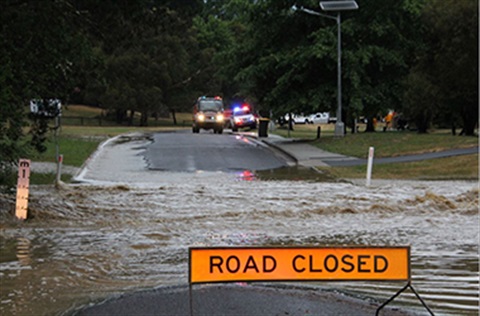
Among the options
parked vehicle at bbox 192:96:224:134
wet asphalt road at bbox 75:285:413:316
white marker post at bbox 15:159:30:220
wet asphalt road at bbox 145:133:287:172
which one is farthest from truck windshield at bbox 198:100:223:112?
wet asphalt road at bbox 75:285:413:316

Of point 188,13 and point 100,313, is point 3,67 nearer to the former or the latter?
point 188,13

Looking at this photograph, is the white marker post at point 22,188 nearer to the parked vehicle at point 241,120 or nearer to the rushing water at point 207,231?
the rushing water at point 207,231

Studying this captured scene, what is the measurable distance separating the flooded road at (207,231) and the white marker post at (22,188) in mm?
273

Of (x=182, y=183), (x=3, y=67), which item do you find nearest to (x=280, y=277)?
(x=3, y=67)

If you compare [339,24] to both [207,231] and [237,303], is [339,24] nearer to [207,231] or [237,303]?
[207,231]

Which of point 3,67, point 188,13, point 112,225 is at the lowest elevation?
point 112,225

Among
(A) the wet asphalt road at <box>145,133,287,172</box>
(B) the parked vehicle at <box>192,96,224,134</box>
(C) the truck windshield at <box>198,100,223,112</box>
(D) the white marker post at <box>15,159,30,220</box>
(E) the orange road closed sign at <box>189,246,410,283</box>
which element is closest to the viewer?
(E) the orange road closed sign at <box>189,246,410,283</box>

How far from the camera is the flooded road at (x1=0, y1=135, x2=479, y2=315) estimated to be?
8891 mm

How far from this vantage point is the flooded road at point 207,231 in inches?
350

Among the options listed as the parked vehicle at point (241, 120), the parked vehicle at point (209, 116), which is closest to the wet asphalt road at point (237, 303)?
the parked vehicle at point (209, 116)

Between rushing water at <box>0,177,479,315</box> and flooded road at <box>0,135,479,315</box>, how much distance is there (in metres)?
0.02

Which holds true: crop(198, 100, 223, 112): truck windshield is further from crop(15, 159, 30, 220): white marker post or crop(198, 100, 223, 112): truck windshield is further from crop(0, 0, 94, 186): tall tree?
crop(15, 159, 30, 220): white marker post

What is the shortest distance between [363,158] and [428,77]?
16.9 meters

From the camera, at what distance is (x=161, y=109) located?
285 ft
